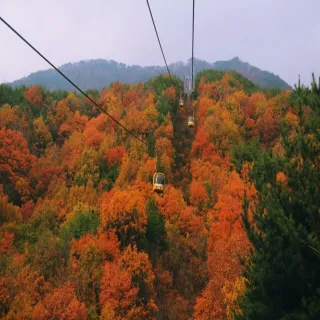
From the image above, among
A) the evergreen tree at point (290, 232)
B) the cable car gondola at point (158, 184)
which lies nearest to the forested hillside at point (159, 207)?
the evergreen tree at point (290, 232)

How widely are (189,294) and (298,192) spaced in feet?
116

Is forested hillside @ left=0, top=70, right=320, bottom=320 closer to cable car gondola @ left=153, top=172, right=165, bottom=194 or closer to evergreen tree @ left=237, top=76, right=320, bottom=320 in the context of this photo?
evergreen tree @ left=237, top=76, right=320, bottom=320

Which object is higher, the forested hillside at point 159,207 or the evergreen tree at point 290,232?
the evergreen tree at point 290,232

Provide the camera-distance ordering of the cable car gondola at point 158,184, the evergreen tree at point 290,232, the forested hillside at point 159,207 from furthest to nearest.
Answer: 1. the cable car gondola at point 158,184
2. the forested hillside at point 159,207
3. the evergreen tree at point 290,232

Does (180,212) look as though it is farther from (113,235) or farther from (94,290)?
(94,290)

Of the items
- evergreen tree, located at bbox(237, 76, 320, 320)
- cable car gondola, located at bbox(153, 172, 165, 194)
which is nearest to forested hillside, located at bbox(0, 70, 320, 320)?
evergreen tree, located at bbox(237, 76, 320, 320)

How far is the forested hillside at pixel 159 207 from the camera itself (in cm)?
995

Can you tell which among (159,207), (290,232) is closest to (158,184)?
(290,232)

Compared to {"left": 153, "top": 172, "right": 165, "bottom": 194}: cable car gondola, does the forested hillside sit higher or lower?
lower

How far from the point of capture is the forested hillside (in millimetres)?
9945

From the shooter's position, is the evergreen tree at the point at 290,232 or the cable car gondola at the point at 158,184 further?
the cable car gondola at the point at 158,184

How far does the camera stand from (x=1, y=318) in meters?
31.3

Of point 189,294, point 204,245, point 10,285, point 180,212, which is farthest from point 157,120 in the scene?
point 10,285

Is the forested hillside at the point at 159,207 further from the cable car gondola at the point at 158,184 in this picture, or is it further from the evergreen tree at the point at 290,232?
the cable car gondola at the point at 158,184
